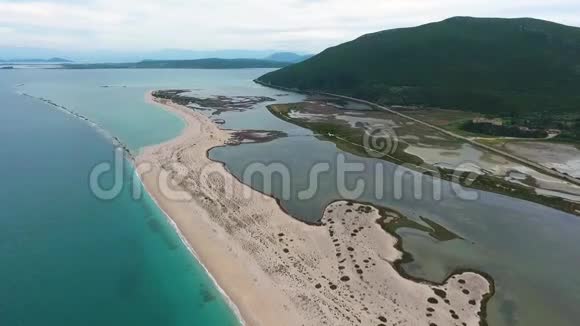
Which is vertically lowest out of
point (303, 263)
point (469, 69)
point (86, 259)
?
point (303, 263)

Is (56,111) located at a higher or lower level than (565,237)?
higher

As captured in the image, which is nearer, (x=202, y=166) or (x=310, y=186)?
(x=310, y=186)

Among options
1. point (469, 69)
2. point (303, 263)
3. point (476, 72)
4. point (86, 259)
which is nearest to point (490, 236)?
point (303, 263)

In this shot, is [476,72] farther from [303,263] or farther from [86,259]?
[86,259]

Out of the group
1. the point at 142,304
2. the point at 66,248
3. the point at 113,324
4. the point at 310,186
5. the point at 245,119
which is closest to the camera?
the point at 113,324

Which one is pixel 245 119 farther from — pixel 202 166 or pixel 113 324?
pixel 113 324

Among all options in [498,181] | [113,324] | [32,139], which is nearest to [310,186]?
[498,181]

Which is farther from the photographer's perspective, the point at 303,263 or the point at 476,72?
the point at 476,72

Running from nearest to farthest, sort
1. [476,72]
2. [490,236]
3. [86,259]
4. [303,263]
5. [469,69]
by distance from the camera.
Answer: [303,263]
[86,259]
[490,236]
[476,72]
[469,69]
